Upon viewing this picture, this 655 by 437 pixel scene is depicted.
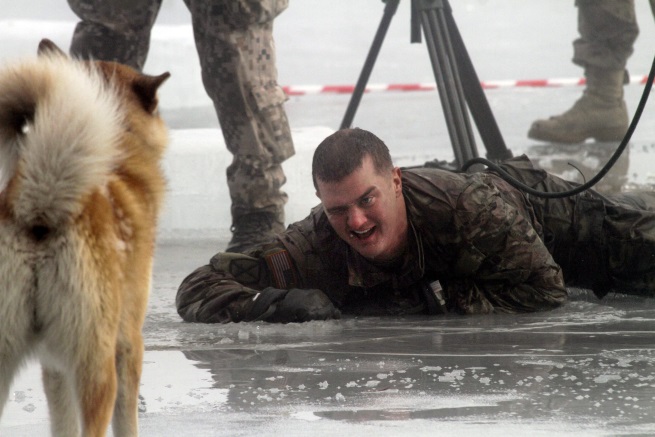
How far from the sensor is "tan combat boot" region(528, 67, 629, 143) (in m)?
7.95

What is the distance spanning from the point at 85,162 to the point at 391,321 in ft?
6.56

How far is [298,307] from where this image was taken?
390 cm

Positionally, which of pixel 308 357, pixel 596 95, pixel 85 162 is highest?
pixel 596 95

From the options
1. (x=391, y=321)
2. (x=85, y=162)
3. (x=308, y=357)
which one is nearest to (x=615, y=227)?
(x=391, y=321)

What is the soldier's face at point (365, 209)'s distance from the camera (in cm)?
385

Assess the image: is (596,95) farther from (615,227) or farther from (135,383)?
(135,383)

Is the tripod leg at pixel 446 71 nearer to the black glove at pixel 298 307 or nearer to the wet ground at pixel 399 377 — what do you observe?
the wet ground at pixel 399 377

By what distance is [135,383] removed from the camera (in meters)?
2.49

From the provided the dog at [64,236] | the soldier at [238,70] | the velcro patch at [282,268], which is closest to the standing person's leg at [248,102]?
the soldier at [238,70]

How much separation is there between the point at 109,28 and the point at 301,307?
1.65 m

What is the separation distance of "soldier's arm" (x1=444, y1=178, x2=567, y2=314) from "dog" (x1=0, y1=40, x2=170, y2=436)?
71.8 inches

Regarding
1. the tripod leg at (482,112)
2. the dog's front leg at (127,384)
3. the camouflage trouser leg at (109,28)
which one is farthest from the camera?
the tripod leg at (482,112)

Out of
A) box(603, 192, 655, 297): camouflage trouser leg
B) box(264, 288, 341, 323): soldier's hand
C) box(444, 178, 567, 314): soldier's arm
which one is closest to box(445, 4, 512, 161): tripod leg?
box(603, 192, 655, 297): camouflage trouser leg

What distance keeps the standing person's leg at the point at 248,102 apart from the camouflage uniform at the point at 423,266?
0.86 meters
